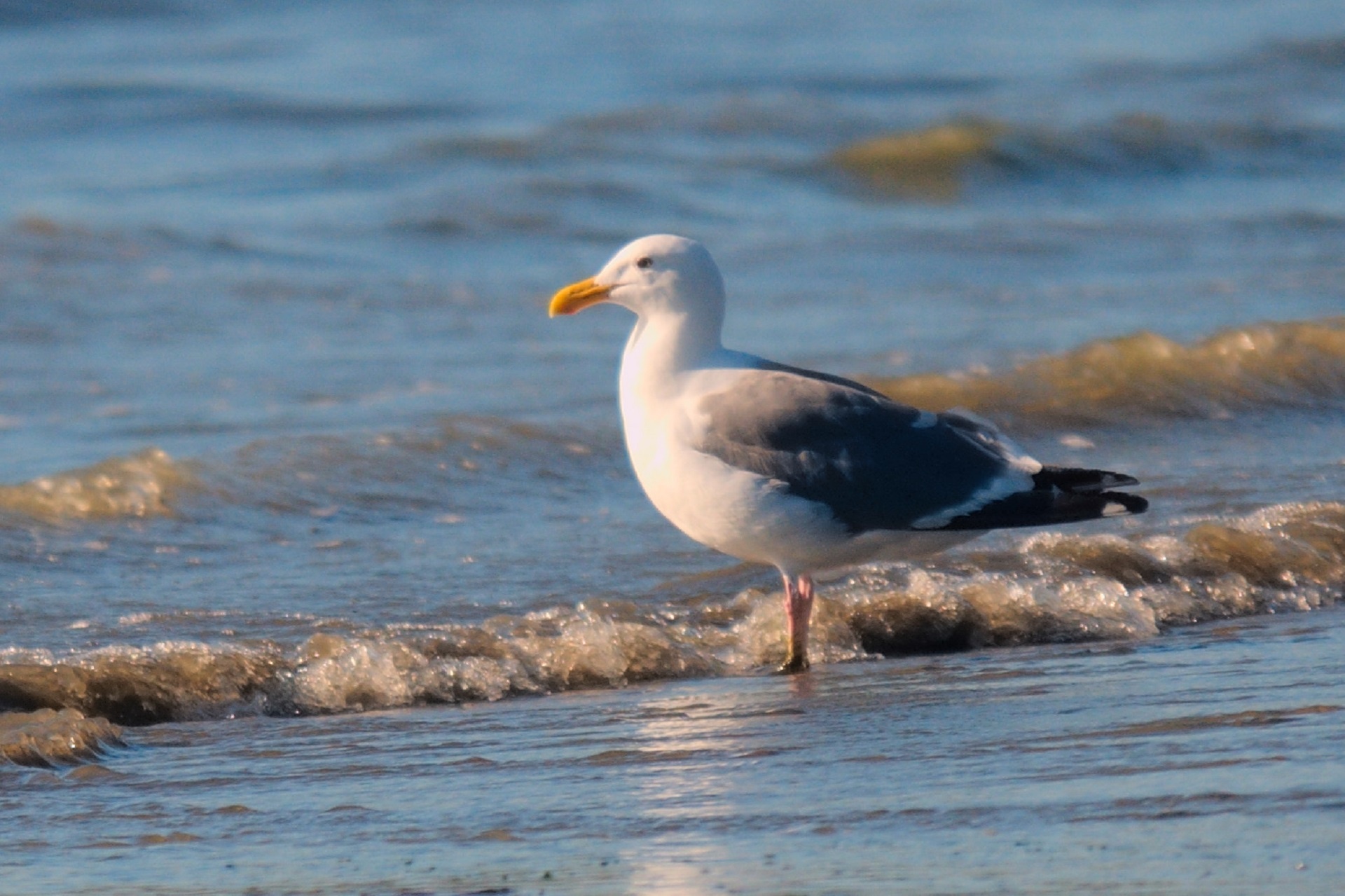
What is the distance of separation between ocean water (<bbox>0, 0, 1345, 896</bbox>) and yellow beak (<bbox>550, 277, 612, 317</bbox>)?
721 mm

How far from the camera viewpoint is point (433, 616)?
16.7 ft

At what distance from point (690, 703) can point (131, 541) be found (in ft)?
8.10

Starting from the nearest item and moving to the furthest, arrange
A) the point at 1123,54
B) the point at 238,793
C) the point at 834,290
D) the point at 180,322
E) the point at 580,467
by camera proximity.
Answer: the point at 238,793
the point at 580,467
the point at 180,322
the point at 834,290
the point at 1123,54

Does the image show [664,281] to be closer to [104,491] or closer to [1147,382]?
[104,491]

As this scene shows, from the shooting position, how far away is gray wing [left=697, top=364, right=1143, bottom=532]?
4.48m

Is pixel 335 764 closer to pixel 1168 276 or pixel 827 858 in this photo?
pixel 827 858

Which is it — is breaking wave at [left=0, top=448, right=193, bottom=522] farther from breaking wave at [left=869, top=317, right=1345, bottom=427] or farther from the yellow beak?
breaking wave at [left=869, top=317, right=1345, bottom=427]

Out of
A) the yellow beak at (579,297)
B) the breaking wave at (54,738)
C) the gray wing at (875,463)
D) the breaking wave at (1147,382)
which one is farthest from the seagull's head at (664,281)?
the breaking wave at (1147,382)

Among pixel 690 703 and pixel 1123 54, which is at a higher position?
pixel 1123 54

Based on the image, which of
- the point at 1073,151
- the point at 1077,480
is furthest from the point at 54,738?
the point at 1073,151

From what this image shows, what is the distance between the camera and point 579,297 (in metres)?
4.83

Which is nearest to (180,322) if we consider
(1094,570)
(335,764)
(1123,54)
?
(1094,570)

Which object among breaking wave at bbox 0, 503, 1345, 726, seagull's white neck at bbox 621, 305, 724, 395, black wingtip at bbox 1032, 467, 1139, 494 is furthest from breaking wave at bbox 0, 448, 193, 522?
black wingtip at bbox 1032, 467, 1139, 494

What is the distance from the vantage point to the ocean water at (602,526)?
3.19 meters
